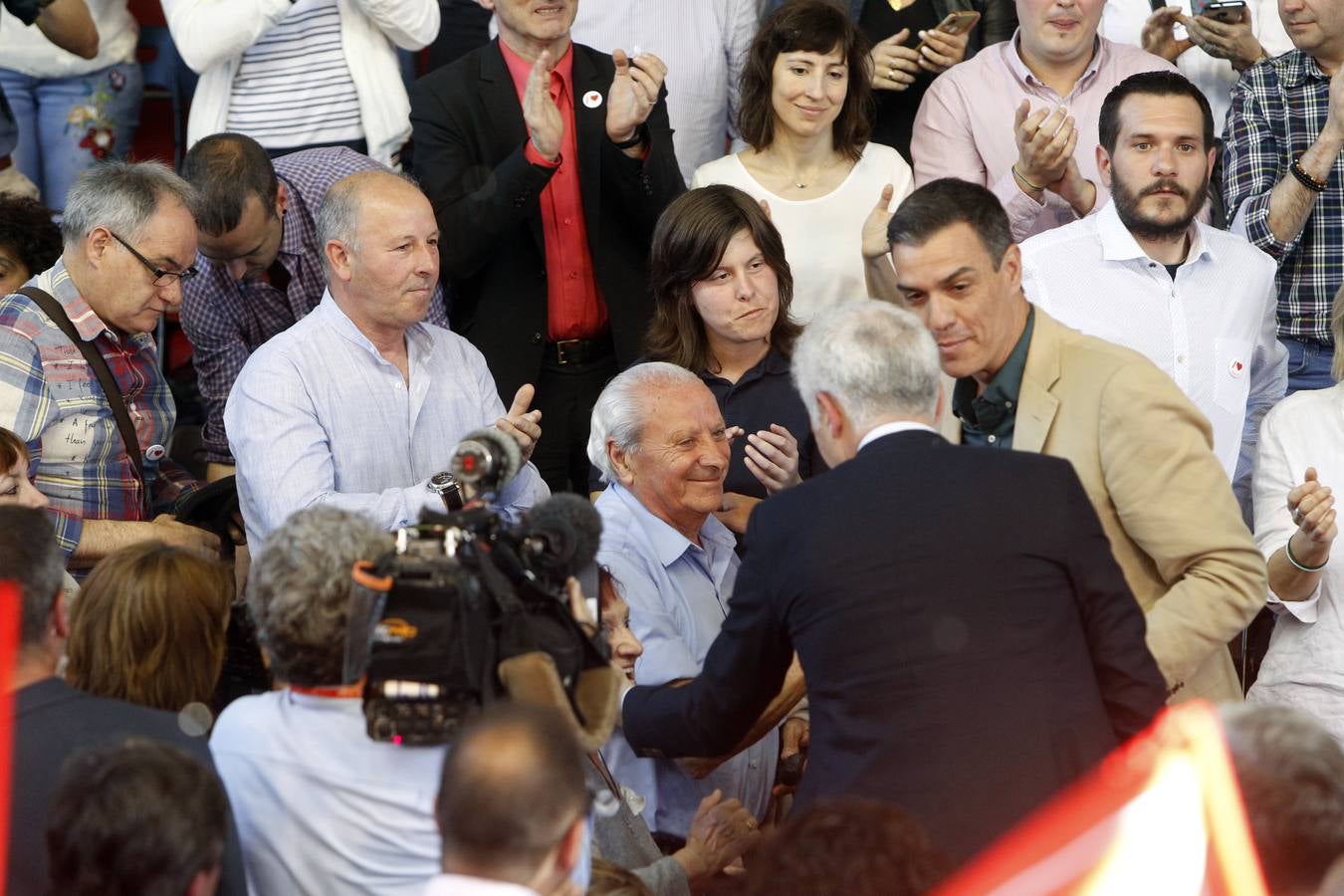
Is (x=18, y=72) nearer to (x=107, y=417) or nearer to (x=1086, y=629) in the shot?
(x=107, y=417)

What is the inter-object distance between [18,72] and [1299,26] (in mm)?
4009

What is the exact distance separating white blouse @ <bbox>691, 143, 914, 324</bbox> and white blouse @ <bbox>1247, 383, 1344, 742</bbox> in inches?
50.9

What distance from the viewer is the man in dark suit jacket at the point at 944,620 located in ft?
8.64

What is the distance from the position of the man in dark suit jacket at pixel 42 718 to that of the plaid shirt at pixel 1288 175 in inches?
141

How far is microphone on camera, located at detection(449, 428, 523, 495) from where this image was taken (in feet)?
A: 8.61

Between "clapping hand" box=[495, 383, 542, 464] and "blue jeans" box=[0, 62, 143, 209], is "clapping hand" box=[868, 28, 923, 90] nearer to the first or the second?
"clapping hand" box=[495, 383, 542, 464]

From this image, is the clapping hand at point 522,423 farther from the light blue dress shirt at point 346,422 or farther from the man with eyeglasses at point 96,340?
the man with eyeglasses at point 96,340

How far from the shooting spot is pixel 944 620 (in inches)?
104

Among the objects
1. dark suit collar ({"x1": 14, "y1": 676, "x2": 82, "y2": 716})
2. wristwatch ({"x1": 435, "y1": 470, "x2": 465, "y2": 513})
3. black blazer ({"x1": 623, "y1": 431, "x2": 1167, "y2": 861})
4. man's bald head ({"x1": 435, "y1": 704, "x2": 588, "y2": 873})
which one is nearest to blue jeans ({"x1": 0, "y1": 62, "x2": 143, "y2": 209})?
wristwatch ({"x1": 435, "y1": 470, "x2": 465, "y2": 513})

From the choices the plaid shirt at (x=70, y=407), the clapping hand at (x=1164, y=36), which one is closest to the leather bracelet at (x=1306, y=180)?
the clapping hand at (x=1164, y=36)

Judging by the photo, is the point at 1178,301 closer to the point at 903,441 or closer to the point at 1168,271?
the point at 1168,271

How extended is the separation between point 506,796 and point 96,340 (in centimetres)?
257

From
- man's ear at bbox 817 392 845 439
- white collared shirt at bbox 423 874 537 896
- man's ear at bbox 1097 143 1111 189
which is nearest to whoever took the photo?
white collared shirt at bbox 423 874 537 896

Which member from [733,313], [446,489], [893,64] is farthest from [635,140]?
[446,489]
